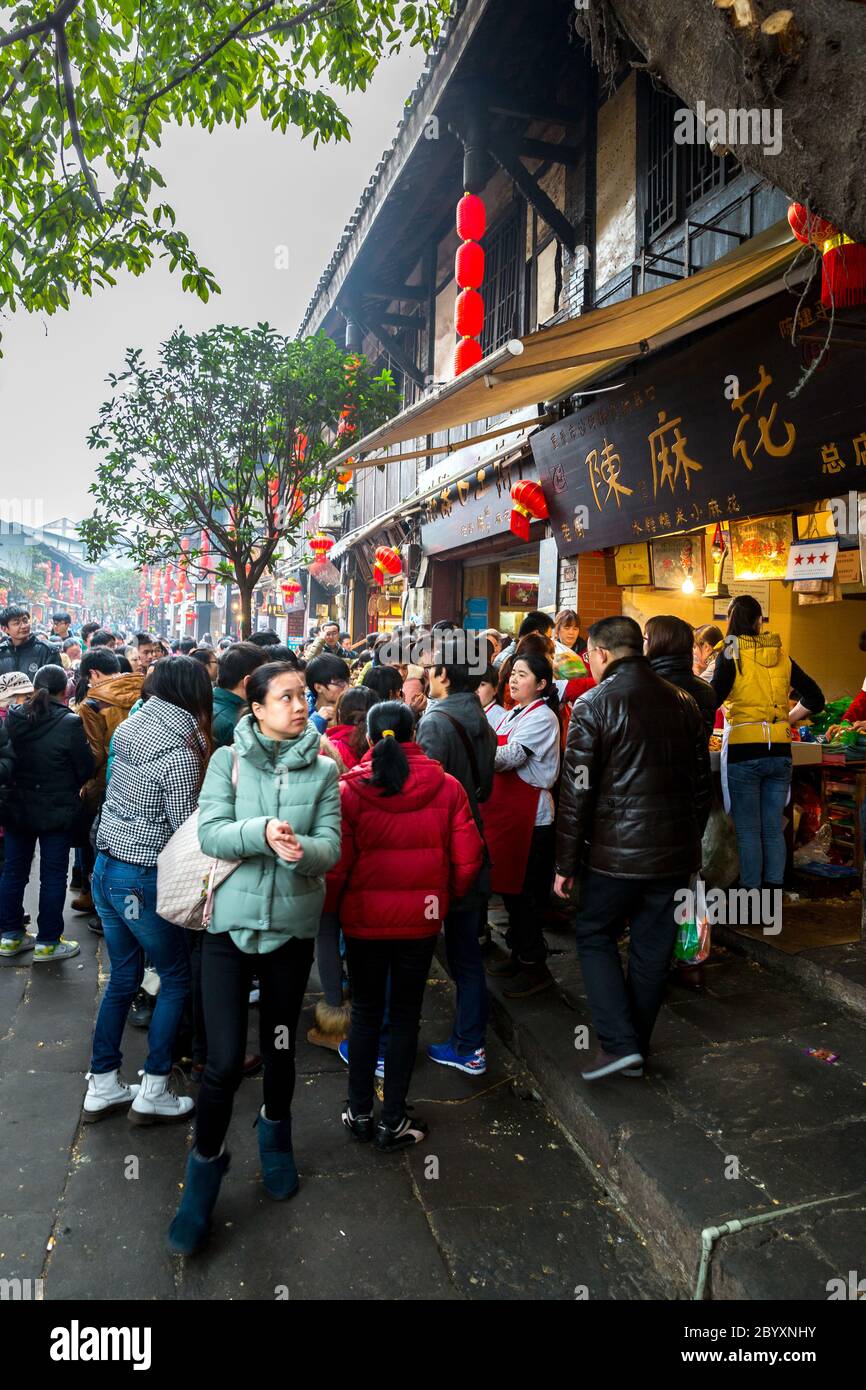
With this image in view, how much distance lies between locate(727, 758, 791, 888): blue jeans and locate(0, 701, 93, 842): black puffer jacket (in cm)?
453

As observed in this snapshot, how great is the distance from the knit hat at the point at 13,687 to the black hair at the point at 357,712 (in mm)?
2316

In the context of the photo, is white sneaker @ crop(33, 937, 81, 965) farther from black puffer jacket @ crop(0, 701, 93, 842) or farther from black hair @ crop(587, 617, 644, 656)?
black hair @ crop(587, 617, 644, 656)

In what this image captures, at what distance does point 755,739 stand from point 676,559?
3072 millimetres

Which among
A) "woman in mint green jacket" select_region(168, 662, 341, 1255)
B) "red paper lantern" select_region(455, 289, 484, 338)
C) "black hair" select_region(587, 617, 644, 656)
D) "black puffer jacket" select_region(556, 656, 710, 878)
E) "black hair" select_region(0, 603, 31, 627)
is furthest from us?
"red paper lantern" select_region(455, 289, 484, 338)

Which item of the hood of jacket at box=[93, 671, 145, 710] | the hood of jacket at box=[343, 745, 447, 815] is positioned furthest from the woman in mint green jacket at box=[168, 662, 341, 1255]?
the hood of jacket at box=[93, 671, 145, 710]

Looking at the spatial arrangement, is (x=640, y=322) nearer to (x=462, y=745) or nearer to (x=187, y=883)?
(x=462, y=745)

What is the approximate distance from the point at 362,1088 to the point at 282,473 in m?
10.6

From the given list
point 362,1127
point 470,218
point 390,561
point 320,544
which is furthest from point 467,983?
point 320,544

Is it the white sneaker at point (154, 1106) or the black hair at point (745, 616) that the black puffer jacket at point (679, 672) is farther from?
the white sneaker at point (154, 1106)

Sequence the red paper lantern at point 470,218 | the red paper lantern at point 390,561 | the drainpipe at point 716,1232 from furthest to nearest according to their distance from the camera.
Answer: the red paper lantern at point 390,561
the red paper lantern at point 470,218
the drainpipe at point 716,1232

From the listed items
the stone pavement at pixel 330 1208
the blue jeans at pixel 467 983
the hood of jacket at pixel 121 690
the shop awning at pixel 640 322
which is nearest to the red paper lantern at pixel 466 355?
the shop awning at pixel 640 322

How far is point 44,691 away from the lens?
16.2 feet

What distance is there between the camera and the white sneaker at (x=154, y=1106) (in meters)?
3.35

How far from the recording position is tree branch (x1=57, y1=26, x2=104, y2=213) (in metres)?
4.44
